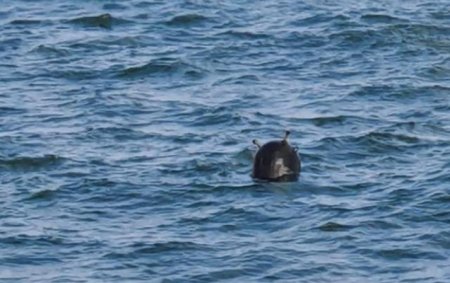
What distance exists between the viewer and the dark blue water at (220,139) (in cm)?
2314

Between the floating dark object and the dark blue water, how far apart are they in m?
0.27

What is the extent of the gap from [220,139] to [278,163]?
2643mm

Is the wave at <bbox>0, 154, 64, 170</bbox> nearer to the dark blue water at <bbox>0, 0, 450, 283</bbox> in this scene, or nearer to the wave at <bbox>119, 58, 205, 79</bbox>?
the dark blue water at <bbox>0, 0, 450, 283</bbox>

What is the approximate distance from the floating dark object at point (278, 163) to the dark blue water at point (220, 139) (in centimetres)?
27

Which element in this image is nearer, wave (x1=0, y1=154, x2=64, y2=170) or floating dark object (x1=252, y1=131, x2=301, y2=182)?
floating dark object (x1=252, y1=131, x2=301, y2=182)

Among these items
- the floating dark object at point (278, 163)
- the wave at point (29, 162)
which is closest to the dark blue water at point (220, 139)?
the wave at point (29, 162)

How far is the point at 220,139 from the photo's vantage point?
28.7 metres

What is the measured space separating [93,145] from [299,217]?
512cm

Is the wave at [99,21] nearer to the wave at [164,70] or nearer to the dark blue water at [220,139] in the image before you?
the dark blue water at [220,139]

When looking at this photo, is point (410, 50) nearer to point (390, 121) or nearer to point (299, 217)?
point (390, 121)

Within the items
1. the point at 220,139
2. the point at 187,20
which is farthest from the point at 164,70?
the point at 220,139

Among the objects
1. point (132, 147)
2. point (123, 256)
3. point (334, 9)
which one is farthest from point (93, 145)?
point (334, 9)

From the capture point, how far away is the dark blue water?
23.1 m

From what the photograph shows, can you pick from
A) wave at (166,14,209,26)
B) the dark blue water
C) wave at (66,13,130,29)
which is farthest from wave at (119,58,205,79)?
wave at (66,13,130,29)
